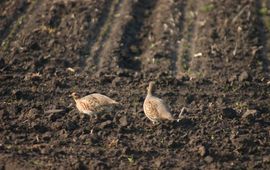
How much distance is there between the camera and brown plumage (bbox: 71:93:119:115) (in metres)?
14.3

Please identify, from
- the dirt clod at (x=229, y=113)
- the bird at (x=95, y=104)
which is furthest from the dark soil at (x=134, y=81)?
the bird at (x=95, y=104)

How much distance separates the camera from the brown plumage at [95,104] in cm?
1427

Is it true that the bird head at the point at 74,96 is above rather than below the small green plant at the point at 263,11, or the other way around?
below

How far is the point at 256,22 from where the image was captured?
21375 mm

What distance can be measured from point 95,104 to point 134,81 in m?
2.68

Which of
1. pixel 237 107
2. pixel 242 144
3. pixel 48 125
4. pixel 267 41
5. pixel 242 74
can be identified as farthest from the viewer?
pixel 267 41

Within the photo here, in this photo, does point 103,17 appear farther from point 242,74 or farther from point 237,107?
point 237,107

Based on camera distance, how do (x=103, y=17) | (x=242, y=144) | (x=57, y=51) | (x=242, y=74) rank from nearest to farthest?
(x=242, y=144), (x=242, y=74), (x=57, y=51), (x=103, y=17)

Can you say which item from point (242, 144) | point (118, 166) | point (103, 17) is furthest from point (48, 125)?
point (103, 17)

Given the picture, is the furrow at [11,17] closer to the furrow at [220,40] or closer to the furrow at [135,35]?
the furrow at [135,35]

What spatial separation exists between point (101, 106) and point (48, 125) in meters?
1.05

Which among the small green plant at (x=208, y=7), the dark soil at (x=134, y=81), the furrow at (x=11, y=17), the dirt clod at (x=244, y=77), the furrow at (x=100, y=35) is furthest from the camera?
the small green plant at (x=208, y=7)

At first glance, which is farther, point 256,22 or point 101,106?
point 256,22

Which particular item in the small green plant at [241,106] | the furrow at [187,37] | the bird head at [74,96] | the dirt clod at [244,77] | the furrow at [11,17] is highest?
the furrow at [11,17]
